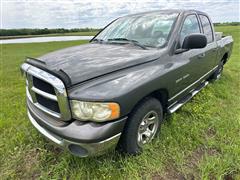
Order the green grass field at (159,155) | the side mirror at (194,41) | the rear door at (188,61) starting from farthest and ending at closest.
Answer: the rear door at (188,61)
the side mirror at (194,41)
the green grass field at (159,155)

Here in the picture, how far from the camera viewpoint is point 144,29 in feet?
10.9

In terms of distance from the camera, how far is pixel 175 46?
118 inches

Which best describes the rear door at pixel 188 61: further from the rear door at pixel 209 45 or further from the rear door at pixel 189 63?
the rear door at pixel 209 45

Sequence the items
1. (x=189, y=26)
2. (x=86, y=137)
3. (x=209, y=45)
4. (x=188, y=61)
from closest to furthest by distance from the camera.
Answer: (x=86, y=137) < (x=188, y=61) < (x=189, y=26) < (x=209, y=45)

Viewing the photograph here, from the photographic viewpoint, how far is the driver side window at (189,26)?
3260 millimetres

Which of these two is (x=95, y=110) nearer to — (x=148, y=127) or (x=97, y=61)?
(x=97, y=61)

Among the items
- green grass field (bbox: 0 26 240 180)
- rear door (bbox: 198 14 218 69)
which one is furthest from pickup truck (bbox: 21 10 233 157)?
rear door (bbox: 198 14 218 69)

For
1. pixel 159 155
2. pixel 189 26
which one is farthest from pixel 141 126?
pixel 189 26

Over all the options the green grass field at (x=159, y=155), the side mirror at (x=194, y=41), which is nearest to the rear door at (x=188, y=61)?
the side mirror at (x=194, y=41)

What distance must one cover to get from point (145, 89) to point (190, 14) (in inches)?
83.1

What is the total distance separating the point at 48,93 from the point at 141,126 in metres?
1.09

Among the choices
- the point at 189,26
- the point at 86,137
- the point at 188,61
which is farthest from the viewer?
the point at 189,26

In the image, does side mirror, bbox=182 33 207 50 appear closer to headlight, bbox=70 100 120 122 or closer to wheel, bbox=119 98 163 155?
wheel, bbox=119 98 163 155

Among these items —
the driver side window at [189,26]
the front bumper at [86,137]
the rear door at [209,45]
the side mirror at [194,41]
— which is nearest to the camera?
the front bumper at [86,137]
